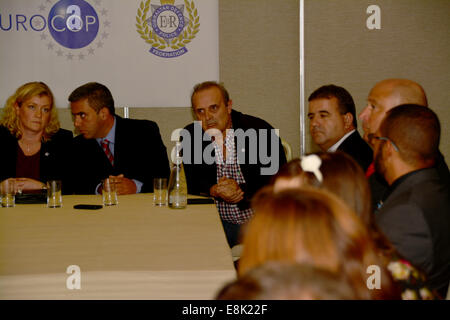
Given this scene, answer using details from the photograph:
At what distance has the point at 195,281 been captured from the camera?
54.6 inches

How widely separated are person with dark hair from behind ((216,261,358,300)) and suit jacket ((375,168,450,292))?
89 centimetres

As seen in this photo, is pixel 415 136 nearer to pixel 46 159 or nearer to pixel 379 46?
pixel 46 159

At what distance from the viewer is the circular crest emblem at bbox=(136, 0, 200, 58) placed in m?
4.18

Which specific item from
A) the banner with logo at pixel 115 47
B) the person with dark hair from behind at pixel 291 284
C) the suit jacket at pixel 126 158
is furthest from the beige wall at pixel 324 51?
the person with dark hair from behind at pixel 291 284

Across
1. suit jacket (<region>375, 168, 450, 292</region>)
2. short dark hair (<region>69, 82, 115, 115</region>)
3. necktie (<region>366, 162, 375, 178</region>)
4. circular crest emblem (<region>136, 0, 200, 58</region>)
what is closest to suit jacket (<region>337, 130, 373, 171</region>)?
necktie (<region>366, 162, 375, 178</region>)

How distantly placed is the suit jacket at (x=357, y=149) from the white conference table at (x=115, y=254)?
905mm

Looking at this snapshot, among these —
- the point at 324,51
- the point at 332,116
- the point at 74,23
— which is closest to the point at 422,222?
the point at 332,116

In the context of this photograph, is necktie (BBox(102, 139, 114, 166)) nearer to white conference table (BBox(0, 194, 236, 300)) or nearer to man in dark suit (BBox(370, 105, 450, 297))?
white conference table (BBox(0, 194, 236, 300))

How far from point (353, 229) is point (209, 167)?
2.62 metres

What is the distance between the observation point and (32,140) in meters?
3.37

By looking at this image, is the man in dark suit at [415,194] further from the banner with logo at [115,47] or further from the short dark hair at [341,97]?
the banner with logo at [115,47]

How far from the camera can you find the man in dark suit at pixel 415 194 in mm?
1420
